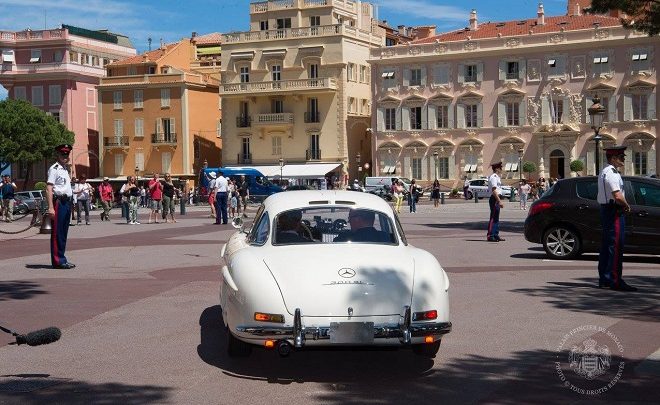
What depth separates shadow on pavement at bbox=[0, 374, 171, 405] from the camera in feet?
23.8

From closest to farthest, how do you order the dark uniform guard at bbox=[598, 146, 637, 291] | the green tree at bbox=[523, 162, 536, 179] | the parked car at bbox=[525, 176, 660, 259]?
the dark uniform guard at bbox=[598, 146, 637, 291]
the parked car at bbox=[525, 176, 660, 259]
the green tree at bbox=[523, 162, 536, 179]

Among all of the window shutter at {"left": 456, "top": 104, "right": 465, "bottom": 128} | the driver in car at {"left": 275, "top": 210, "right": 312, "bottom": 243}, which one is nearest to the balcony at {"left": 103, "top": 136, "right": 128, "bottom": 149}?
the window shutter at {"left": 456, "top": 104, "right": 465, "bottom": 128}

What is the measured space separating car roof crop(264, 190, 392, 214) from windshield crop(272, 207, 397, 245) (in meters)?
0.08

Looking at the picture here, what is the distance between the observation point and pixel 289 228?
9523 mm

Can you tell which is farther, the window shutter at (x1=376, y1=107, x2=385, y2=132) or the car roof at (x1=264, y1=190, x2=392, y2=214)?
the window shutter at (x1=376, y1=107, x2=385, y2=132)

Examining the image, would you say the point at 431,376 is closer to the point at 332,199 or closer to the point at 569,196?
the point at 332,199

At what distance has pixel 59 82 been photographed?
9431 centimetres

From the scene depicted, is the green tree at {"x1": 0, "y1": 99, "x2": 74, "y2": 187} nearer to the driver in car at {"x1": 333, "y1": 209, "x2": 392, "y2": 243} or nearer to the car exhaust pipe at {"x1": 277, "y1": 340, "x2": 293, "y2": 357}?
the driver in car at {"x1": 333, "y1": 209, "x2": 392, "y2": 243}

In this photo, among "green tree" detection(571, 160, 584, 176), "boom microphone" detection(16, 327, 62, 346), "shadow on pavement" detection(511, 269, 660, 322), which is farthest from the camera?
"green tree" detection(571, 160, 584, 176)

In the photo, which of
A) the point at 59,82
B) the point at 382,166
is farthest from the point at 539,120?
the point at 59,82

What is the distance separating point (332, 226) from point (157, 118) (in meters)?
81.9

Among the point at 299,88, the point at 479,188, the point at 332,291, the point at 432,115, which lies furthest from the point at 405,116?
the point at 332,291

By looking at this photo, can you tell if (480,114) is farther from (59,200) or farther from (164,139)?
(59,200)

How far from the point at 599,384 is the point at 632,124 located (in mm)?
69865
